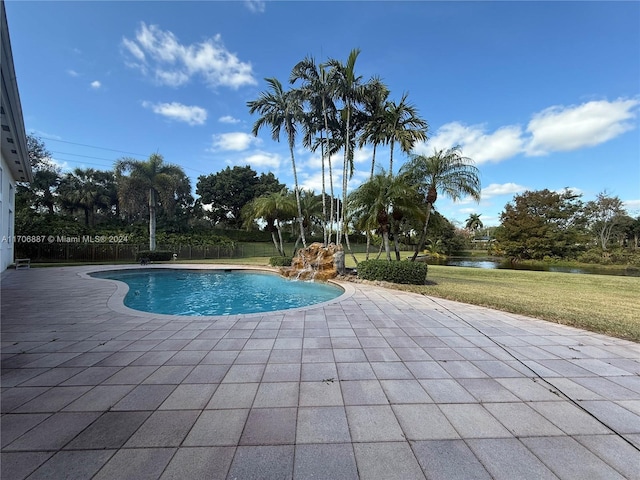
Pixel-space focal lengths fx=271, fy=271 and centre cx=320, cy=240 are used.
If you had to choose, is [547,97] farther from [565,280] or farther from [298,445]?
[298,445]

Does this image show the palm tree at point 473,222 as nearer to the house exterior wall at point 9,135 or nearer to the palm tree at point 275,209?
the palm tree at point 275,209

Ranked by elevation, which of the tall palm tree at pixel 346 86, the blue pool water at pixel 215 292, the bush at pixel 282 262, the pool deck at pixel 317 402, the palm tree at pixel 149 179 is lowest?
the blue pool water at pixel 215 292

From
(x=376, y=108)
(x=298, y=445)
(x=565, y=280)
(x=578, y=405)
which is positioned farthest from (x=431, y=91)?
(x=298, y=445)

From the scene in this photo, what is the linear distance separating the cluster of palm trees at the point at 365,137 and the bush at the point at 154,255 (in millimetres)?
10730

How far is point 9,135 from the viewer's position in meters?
7.91

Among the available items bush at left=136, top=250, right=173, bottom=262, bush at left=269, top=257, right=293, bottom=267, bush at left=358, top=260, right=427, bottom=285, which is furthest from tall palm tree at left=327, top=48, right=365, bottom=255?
bush at left=136, top=250, right=173, bottom=262

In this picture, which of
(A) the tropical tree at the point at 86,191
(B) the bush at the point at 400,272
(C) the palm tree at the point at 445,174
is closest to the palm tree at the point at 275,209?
(C) the palm tree at the point at 445,174

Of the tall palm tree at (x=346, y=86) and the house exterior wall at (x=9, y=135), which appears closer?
the house exterior wall at (x=9, y=135)

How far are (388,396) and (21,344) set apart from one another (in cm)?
469

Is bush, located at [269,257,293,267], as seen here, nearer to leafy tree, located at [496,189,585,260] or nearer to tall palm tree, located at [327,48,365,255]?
tall palm tree, located at [327,48,365,255]

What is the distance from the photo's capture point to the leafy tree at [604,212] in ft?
92.1

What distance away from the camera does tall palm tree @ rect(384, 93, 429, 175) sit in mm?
10672

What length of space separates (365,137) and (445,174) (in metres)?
4.30

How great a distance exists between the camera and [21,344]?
3.57 metres
